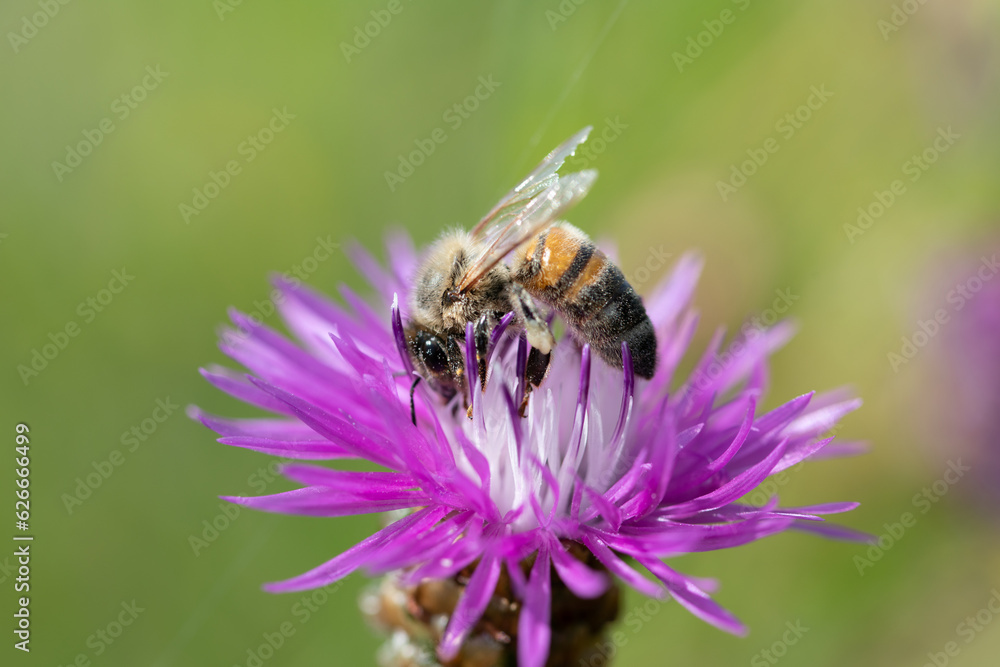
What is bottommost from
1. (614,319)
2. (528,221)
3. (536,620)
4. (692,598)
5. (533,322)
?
(692,598)

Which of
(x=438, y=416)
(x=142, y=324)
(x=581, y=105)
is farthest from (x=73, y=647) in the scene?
(x=581, y=105)

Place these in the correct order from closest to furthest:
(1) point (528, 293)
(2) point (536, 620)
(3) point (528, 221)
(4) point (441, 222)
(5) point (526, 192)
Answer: (2) point (536, 620) < (3) point (528, 221) < (1) point (528, 293) < (5) point (526, 192) < (4) point (441, 222)

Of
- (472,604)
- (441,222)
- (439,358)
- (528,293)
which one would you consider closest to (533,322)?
(528,293)

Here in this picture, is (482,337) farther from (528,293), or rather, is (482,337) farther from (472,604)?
(472,604)

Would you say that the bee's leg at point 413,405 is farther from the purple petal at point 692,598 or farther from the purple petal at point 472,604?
the purple petal at point 692,598

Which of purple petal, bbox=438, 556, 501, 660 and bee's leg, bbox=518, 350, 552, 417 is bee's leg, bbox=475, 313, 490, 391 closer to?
bee's leg, bbox=518, 350, 552, 417

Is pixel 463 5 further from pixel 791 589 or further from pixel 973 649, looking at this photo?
pixel 973 649

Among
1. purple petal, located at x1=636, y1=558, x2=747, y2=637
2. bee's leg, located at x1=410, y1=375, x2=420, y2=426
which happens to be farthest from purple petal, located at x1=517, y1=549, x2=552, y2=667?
bee's leg, located at x1=410, y1=375, x2=420, y2=426
